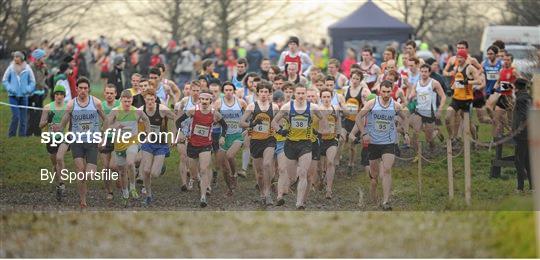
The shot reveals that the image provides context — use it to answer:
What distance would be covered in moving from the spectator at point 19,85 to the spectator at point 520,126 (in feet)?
33.8

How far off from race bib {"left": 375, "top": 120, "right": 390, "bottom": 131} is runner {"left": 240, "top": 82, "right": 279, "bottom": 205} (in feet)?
5.16

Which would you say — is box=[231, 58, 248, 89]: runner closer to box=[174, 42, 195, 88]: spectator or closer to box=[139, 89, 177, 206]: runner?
box=[139, 89, 177, 206]: runner

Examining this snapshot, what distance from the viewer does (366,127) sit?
61.9 ft

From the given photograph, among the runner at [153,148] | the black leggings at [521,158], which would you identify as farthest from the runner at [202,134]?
the black leggings at [521,158]

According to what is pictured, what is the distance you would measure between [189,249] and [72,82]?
45.0 ft

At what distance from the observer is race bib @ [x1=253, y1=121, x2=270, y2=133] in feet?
63.1

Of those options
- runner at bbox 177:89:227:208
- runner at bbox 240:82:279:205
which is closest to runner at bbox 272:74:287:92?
runner at bbox 240:82:279:205

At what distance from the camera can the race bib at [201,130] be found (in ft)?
62.9

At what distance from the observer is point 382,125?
1867 cm

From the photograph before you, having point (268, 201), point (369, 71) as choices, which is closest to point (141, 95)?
point (268, 201)

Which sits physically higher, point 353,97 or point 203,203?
point 353,97

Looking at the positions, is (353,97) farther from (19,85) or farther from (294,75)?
(19,85)

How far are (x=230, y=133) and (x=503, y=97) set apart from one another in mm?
5360

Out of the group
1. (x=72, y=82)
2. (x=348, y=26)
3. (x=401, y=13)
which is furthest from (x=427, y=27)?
(x=72, y=82)
